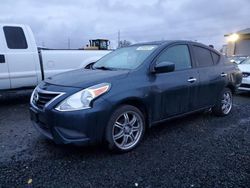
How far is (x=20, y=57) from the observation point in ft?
20.7

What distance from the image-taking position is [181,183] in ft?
9.45

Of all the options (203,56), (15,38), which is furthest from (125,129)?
(15,38)

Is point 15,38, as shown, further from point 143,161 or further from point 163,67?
point 143,161

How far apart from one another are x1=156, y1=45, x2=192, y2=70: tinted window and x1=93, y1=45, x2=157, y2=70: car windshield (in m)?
0.23

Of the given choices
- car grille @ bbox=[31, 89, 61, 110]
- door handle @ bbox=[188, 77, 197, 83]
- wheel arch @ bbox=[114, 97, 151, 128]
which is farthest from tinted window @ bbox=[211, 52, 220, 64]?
car grille @ bbox=[31, 89, 61, 110]

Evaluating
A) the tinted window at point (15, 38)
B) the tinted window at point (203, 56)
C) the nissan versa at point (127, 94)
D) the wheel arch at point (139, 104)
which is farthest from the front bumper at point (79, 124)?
the tinted window at point (15, 38)

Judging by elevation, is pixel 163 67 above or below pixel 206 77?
above

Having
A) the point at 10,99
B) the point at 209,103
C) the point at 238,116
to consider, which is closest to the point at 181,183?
the point at 209,103

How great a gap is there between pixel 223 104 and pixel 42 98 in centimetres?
387

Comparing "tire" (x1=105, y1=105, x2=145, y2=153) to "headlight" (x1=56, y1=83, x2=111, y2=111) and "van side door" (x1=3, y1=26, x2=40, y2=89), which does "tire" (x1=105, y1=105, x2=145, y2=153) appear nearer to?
"headlight" (x1=56, y1=83, x2=111, y2=111)

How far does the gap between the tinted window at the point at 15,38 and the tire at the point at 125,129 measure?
4.09 meters

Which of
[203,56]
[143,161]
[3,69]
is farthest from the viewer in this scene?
[3,69]

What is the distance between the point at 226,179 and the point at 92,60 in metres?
5.67

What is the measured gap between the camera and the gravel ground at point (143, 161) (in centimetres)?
292
